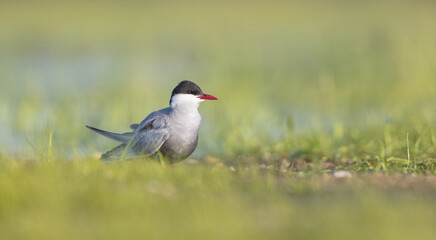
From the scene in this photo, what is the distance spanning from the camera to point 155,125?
665cm

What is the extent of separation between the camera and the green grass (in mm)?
4492

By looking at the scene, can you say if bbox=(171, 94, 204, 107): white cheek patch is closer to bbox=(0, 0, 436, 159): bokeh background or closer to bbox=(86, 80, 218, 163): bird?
bbox=(86, 80, 218, 163): bird

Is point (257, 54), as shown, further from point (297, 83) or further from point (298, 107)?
point (298, 107)

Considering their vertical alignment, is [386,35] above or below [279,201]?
above

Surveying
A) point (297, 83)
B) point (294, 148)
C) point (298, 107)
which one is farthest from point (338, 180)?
point (297, 83)

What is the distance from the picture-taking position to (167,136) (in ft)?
21.5

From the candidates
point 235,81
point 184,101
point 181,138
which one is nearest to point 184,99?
point 184,101

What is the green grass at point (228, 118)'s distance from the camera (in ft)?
14.7

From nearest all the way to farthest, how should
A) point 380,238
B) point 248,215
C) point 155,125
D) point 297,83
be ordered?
1. point 380,238
2. point 248,215
3. point 155,125
4. point 297,83

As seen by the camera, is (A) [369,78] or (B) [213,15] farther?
(B) [213,15]

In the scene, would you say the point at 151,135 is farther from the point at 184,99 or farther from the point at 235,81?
the point at 235,81

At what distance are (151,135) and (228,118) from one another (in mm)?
3012

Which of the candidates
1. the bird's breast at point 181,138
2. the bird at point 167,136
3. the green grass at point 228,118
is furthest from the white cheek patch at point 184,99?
the green grass at point 228,118

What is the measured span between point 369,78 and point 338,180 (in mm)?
5575
